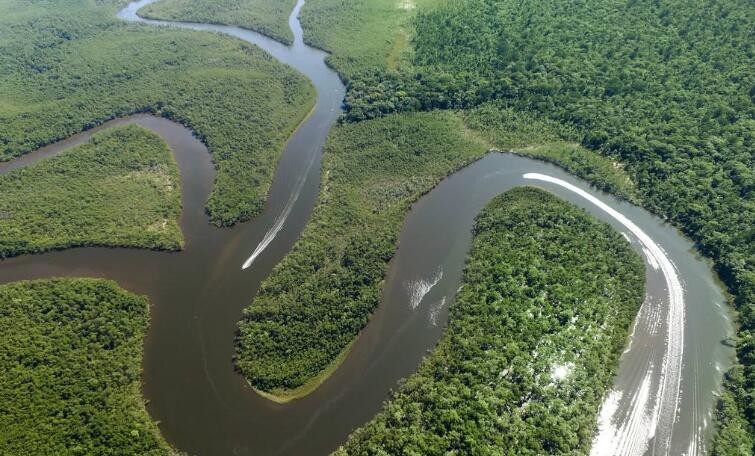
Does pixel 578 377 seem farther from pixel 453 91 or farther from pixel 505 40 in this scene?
pixel 505 40

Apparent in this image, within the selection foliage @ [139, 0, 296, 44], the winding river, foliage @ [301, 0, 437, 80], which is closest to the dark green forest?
foliage @ [301, 0, 437, 80]

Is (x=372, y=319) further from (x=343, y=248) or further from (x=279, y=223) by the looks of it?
(x=279, y=223)

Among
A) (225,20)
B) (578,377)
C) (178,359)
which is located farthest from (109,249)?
(225,20)

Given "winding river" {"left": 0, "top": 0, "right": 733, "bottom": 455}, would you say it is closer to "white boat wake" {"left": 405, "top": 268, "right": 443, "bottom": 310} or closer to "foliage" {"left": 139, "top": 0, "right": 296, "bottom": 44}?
"white boat wake" {"left": 405, "top": 268, "right": 443, "bottom": 310}

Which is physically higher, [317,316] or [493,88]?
[493,88]

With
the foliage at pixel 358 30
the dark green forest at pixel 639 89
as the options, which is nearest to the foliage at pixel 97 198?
the dark green forest at pixel 639 89
